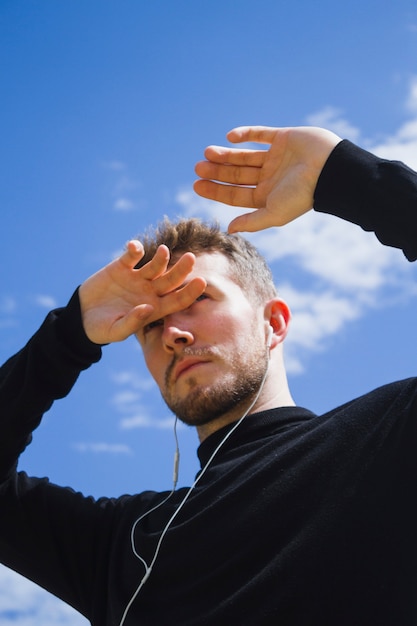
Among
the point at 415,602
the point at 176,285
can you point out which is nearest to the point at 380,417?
the point at 415,602

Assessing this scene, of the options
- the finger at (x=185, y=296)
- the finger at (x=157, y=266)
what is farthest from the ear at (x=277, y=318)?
the finger at (x=157, y=266)

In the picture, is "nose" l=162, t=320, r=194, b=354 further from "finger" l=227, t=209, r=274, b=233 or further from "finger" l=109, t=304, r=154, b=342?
"finger" l=227, t=209, r=274, b=233

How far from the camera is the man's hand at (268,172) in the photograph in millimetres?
2463

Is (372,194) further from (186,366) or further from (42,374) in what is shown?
(42,374)

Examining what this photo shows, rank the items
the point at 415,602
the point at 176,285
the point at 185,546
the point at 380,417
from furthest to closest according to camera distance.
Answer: the point at 176,285 < the point at 185,546 < the point at 380,417 < the point at 415,602

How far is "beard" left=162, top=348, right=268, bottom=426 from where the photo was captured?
280 cm

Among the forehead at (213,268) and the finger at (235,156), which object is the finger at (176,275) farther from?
the finger at (235,156)

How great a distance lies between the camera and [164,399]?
9.71 feet

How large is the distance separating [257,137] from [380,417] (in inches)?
39.7

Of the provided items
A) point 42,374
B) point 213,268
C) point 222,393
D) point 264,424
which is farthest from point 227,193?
point 42,374

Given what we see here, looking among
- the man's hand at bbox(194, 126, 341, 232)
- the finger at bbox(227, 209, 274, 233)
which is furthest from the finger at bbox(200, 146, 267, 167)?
the finger at bbox(227, 209, 274, 233)

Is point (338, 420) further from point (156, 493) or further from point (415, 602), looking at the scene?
point (156, 493)

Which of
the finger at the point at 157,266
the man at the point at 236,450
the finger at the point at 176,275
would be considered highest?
the finger at the point at 157,266

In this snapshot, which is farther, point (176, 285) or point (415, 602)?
point (176, 285)
